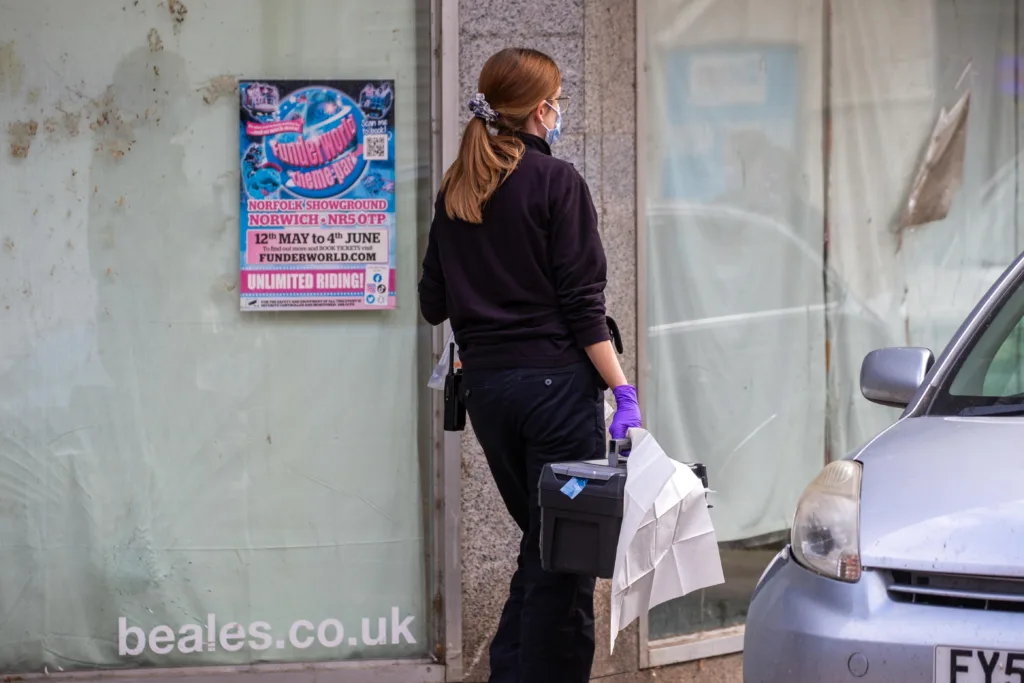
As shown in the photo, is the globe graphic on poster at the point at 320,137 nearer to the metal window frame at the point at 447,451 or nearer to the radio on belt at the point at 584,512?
the metal window frame at the point at 447,451

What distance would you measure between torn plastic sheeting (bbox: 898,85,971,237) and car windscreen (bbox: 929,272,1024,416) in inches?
90.2

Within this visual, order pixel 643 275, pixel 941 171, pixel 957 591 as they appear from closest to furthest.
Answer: pixel 957 591
pixel 643 275
pixel 941 171

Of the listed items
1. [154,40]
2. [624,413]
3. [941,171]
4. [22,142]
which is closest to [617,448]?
[624,413]

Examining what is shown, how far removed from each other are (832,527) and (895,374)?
2.81ft

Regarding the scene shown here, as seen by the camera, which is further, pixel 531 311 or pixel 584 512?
pixel 531 311

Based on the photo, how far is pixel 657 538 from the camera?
361cm

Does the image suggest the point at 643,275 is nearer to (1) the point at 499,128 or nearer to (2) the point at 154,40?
(1) the point at 499,128

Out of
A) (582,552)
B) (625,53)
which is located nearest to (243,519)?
(582,552)

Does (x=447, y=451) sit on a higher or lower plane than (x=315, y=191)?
lower

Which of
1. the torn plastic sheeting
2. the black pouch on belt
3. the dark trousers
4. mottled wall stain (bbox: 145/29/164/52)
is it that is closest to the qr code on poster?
→ mottled wall stain (bbox: 145/29/164/52)

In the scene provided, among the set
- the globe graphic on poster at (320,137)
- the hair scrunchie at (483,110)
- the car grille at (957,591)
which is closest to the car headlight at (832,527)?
the car grille at (957,591)

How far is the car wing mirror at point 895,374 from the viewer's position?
379 cm

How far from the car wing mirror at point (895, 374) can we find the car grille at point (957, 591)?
0.93 metres

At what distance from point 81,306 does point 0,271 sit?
1.04ft
